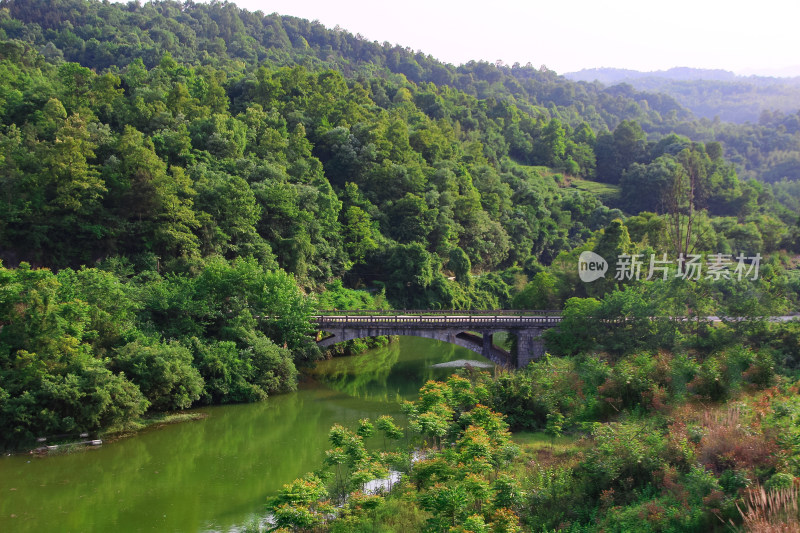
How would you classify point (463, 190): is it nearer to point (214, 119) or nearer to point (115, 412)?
point (214, 119)

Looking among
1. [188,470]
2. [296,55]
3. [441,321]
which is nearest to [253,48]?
[296,55]

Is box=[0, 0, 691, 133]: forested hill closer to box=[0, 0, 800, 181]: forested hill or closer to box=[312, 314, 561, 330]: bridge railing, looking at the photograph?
box=[0, 0, 800, 181]: forested hill

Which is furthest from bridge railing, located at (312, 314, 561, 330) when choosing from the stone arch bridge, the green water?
the green water

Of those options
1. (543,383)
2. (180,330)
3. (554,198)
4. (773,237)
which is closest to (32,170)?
(180,330)

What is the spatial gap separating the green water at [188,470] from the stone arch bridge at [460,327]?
345 cm

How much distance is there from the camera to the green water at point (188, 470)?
19547 millimetres

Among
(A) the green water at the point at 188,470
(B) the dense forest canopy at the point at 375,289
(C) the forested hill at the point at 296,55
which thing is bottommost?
(A) the green water at the point at 188,470

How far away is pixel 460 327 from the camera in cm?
3538

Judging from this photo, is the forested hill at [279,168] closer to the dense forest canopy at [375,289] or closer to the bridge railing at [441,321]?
the dense forest canopy at [375,289]

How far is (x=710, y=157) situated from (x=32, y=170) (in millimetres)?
80617

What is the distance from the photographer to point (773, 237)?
61719mm

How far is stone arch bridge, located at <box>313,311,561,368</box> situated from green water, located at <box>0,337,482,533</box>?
3.45 m

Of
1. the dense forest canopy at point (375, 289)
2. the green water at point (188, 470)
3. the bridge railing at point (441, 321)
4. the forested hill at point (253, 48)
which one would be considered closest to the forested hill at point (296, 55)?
the forested hill at point (253, 48)

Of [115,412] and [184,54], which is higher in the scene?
[184,54]
